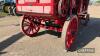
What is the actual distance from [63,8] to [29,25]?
127 inches

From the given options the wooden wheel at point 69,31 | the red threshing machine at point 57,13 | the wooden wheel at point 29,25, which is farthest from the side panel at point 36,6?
the wooden wheel at point 29,25

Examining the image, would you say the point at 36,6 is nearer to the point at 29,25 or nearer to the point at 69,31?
the point at 69,31

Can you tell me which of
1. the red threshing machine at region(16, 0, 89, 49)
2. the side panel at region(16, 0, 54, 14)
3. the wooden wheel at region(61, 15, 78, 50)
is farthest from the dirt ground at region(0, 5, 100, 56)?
the side panel at region(16, 0, 54, 14)

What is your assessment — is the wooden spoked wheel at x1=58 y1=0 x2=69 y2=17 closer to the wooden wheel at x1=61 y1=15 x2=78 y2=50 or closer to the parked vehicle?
the wooden wheel at x1=61 y1=15 x2=78 y2=50

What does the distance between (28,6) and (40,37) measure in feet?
6.69

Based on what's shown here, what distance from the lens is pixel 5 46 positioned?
377 inches

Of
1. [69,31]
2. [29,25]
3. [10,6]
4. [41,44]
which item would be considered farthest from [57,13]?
[10,6]

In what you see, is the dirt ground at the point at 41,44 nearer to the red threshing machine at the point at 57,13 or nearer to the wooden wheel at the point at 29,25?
the wooden wheel at the point at 29,25

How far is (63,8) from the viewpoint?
8867 millimetres

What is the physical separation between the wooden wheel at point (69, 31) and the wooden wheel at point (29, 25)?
2352 millimetres

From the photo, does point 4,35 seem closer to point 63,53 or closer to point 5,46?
point 5,46

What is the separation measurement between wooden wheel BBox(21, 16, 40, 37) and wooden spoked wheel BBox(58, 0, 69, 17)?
7.82 feet

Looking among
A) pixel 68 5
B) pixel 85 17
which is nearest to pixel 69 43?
pixel 68 5

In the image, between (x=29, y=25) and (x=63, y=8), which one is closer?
(x=63, y=8)
